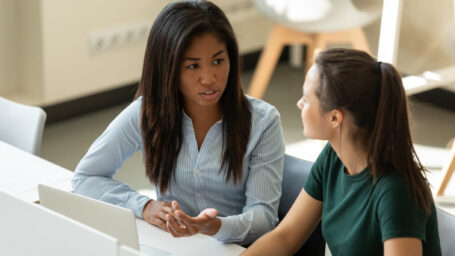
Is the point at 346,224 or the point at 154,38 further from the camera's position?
the point at 154,38

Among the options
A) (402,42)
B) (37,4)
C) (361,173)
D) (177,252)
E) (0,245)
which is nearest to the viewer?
(0,245)

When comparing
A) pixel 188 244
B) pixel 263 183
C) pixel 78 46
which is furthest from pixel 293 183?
pixel 78 46

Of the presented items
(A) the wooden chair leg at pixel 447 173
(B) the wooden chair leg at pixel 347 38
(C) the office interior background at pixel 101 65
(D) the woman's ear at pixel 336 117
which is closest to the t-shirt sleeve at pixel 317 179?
(D) the woman's ear at pixel 336 117

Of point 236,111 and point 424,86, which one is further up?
point 236,111

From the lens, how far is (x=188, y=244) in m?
1.70

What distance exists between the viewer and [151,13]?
13.5 ft

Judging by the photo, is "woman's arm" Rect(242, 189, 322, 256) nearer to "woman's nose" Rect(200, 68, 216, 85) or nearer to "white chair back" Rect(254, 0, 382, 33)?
"woman's nose" Rect(200, 68, 216, 85)

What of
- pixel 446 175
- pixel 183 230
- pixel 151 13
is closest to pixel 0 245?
pixel 183 230

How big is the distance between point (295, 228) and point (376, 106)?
383 mm

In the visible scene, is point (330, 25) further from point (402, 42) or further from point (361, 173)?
point (361, 173)

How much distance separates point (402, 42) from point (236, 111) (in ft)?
7.99

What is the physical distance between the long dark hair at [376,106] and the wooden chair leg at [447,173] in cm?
168

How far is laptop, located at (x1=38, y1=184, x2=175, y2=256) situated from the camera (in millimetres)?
1312

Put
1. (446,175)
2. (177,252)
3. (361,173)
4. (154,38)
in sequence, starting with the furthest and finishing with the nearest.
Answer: (446,175)
(154,38)
(177,252)
(361,173)
